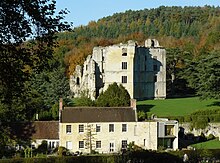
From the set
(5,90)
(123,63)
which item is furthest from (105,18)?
(5,90)

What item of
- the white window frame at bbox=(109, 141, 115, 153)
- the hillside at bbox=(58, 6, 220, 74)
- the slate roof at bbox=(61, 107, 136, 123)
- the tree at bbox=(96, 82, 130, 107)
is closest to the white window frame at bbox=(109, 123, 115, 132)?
the slate roof at bbox=(61, 107, 136, 123)

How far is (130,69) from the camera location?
6569cm

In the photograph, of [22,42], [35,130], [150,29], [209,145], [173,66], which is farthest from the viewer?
[150,29]

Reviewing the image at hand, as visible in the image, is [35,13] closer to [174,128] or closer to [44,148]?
[44,148]

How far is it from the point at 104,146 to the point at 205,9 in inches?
4815

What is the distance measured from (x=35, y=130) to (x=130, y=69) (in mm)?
27684

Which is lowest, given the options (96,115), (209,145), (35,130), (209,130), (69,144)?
(209,145)

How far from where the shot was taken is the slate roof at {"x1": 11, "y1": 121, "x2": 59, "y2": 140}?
3875cm

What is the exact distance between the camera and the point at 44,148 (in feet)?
128

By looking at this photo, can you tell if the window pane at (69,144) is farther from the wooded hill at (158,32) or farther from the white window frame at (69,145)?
the wooded hill at (158,32)

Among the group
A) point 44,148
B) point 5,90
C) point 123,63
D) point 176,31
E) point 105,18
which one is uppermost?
point 105,18

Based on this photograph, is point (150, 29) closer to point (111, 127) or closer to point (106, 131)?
point (111, 127)

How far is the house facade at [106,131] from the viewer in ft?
131

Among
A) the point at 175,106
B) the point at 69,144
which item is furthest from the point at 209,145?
the point at 175,106
